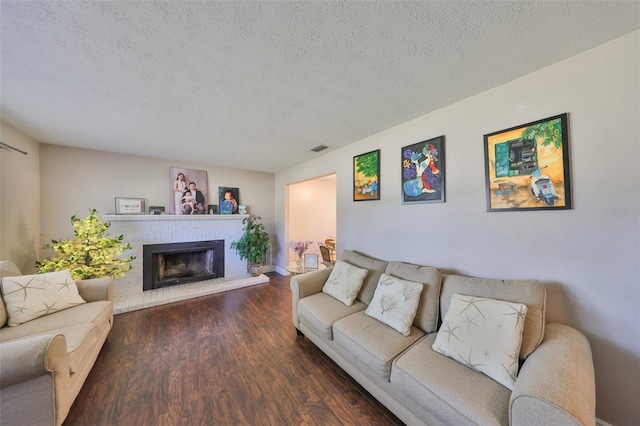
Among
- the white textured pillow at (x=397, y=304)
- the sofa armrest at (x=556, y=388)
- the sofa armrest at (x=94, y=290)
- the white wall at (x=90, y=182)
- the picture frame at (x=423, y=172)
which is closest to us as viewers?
the sofa armrest at (x=556, y=388)

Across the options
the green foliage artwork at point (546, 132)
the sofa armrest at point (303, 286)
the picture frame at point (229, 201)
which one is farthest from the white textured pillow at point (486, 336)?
the picture frame at point (229, 201)

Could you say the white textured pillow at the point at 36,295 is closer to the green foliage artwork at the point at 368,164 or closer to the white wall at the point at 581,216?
the green foliage artwork at the point at 368,164

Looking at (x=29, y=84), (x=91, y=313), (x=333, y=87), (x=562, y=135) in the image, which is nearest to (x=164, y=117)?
(x=29, y=84)

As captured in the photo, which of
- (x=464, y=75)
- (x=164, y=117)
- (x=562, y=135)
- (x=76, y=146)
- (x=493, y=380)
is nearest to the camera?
(x=493, y=380)

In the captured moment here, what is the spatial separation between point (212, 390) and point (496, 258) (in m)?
2.45

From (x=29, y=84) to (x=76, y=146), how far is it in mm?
1995

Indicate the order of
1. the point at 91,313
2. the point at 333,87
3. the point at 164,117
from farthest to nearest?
the point at 164,117 → the point at 91,313 → the point at 333,87

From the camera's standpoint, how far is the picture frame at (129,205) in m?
3.38

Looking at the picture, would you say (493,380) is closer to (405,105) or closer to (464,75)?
(464,75)

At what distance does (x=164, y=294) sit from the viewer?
3.41 meters

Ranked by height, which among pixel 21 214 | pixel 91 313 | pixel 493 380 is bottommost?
pixel 493 380

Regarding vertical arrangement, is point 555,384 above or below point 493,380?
above

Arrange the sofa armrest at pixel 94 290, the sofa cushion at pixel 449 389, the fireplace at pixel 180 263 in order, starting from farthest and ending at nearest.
Answer: the fireplace at pixel 180 263 < the sofa armrest at pixel 94 290 < the sofa cushion at pixel 449 389

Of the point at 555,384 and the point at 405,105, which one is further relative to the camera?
the point at 405,105
